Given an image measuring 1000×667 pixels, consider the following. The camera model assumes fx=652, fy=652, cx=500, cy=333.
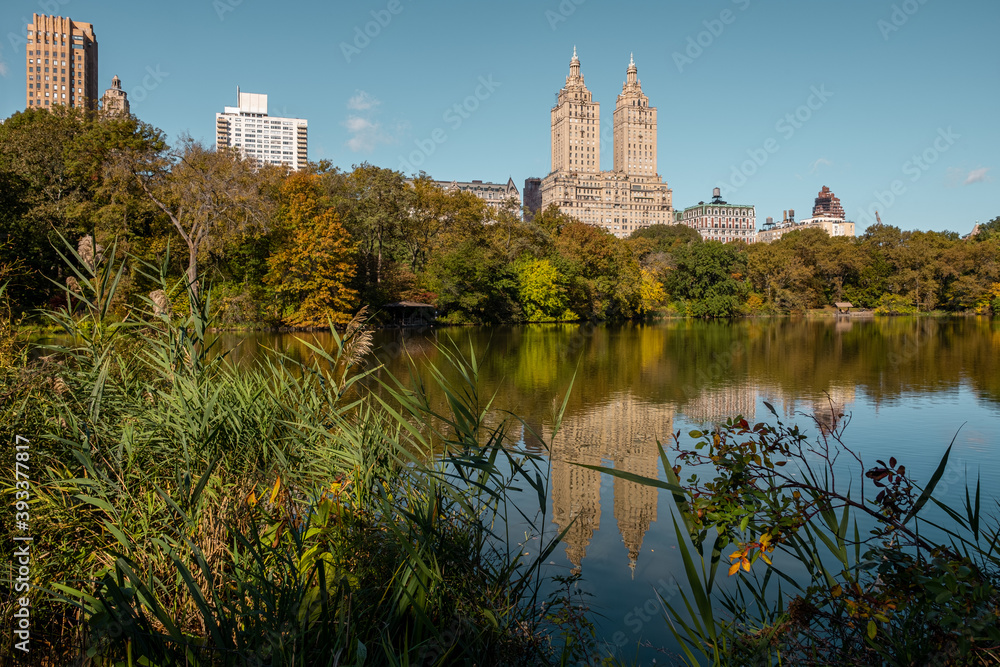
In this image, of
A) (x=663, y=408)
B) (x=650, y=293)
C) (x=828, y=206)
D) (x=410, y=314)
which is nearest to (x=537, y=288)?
(x=410, y=314)

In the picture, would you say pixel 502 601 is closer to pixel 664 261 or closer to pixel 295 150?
pixel 664 261

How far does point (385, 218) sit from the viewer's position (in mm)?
39844

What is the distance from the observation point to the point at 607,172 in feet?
455

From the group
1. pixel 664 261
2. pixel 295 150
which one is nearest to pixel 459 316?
pixel 664 261

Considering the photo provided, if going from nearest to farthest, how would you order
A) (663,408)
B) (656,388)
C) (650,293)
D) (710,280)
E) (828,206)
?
(663,408), (656,388), (650,293), (710,280), (828,206)

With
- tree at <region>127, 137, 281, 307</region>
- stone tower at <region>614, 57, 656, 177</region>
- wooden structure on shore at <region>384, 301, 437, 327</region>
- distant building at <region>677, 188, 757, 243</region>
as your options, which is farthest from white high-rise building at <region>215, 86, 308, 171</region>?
tree at <region>127, 137, 281, 307</region>

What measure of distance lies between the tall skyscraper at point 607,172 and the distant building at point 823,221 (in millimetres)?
37521

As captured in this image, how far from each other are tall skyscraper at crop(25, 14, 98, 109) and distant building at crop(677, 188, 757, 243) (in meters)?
115

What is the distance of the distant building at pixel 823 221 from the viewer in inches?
6550

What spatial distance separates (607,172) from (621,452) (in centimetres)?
13640

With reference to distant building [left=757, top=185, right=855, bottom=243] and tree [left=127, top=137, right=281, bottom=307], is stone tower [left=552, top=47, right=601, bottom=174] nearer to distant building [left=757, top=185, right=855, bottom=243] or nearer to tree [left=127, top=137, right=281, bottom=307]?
distant building [left=757, top=185, right=855, bottom=243]

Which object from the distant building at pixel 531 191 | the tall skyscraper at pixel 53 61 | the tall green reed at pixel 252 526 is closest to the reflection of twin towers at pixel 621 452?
the tall green reed at pixel 252 526

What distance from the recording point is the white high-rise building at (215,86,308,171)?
154 m

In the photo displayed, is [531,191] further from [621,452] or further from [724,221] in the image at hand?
[621,452]
